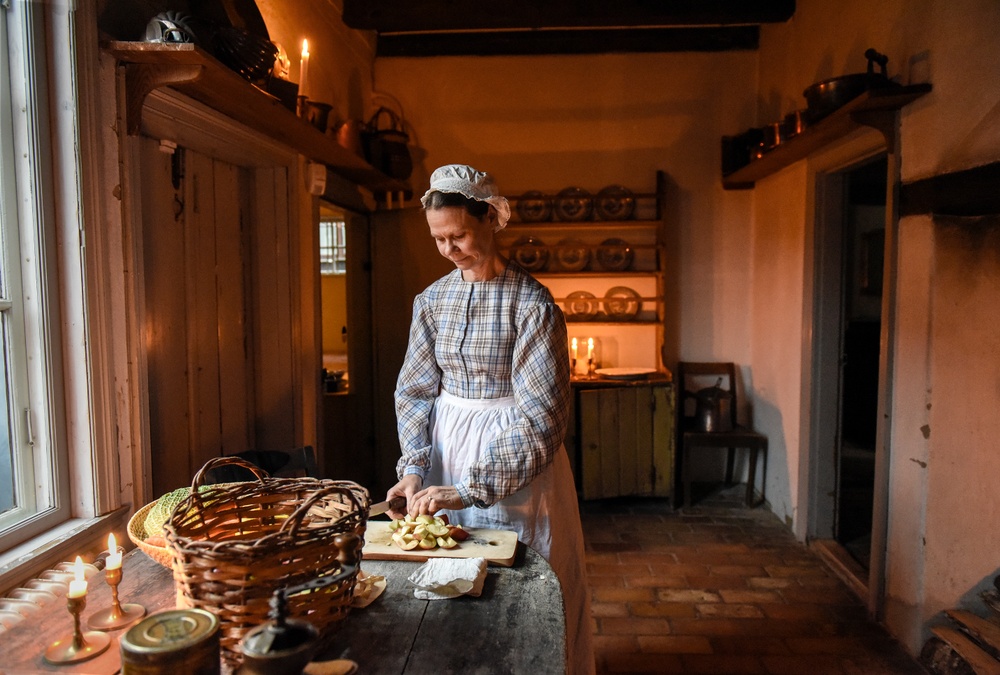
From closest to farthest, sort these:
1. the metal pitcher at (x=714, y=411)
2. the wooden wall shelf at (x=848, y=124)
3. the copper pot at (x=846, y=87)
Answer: the wooden wall shelf at (x=848, y=124) < the copper pot at (x=846, y=87) < the metal pitcher at (x=714, y=411)

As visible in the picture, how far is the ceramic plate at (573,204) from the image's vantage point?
4.66 meters

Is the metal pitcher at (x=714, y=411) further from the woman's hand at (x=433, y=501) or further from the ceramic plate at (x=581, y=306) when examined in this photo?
the woman's hand at (x=433, y=501)

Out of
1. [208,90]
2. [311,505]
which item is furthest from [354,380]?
[311,505]

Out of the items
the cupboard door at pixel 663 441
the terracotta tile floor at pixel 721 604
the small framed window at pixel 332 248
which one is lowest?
the terracotta tile floor at pixel 721 604

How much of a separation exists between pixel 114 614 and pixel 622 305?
389 centimetres

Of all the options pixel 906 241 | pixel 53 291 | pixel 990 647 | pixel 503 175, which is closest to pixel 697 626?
pixel 990 647

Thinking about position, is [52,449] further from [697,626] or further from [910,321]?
[910,321]

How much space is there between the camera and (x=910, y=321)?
263 centimetres

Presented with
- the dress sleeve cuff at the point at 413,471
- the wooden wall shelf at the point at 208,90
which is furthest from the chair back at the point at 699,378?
the dress sleeve cuff at the point at 413,471

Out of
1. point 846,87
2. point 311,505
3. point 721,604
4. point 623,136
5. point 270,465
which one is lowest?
point 721,604

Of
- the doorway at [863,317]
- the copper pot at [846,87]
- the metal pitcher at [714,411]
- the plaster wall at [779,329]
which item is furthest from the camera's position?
the doorway at [863,317]

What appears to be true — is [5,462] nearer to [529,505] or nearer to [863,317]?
[529,505]

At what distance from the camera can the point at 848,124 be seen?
295 centimetres

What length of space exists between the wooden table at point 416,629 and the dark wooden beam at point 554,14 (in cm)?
369
